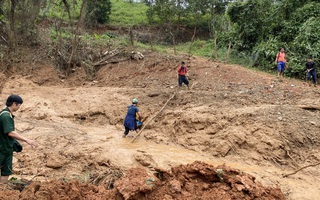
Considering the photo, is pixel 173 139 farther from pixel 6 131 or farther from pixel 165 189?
pixel 6 131

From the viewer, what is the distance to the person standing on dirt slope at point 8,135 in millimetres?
4133

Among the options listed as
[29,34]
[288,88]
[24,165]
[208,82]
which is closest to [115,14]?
[29,34]

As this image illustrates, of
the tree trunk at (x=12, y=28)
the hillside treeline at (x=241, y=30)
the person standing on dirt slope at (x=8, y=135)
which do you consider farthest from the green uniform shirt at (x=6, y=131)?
the tree trunk at (x=12, y=28)

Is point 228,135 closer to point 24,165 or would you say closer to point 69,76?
point 24,165

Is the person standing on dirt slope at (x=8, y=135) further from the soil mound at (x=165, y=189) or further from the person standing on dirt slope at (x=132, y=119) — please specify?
the person standing on dirt slope at (x=132, y=119)

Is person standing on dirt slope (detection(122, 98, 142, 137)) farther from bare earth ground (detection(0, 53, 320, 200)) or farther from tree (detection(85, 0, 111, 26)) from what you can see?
tree (detection(85, 0, 111, 26))

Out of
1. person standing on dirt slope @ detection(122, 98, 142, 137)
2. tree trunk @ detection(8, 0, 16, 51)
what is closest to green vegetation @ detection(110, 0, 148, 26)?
tree trunk @ detection(8, 0, 16, 51)

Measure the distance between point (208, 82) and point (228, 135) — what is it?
13.9 feet

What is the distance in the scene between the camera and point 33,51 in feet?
50.9

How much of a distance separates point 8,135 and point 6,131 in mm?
91

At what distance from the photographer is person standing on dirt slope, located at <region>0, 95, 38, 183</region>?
4133mm

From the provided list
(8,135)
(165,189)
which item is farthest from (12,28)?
(165,189)

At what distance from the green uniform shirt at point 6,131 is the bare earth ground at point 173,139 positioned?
0.64 meters

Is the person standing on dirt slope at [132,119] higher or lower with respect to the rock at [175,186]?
lower
